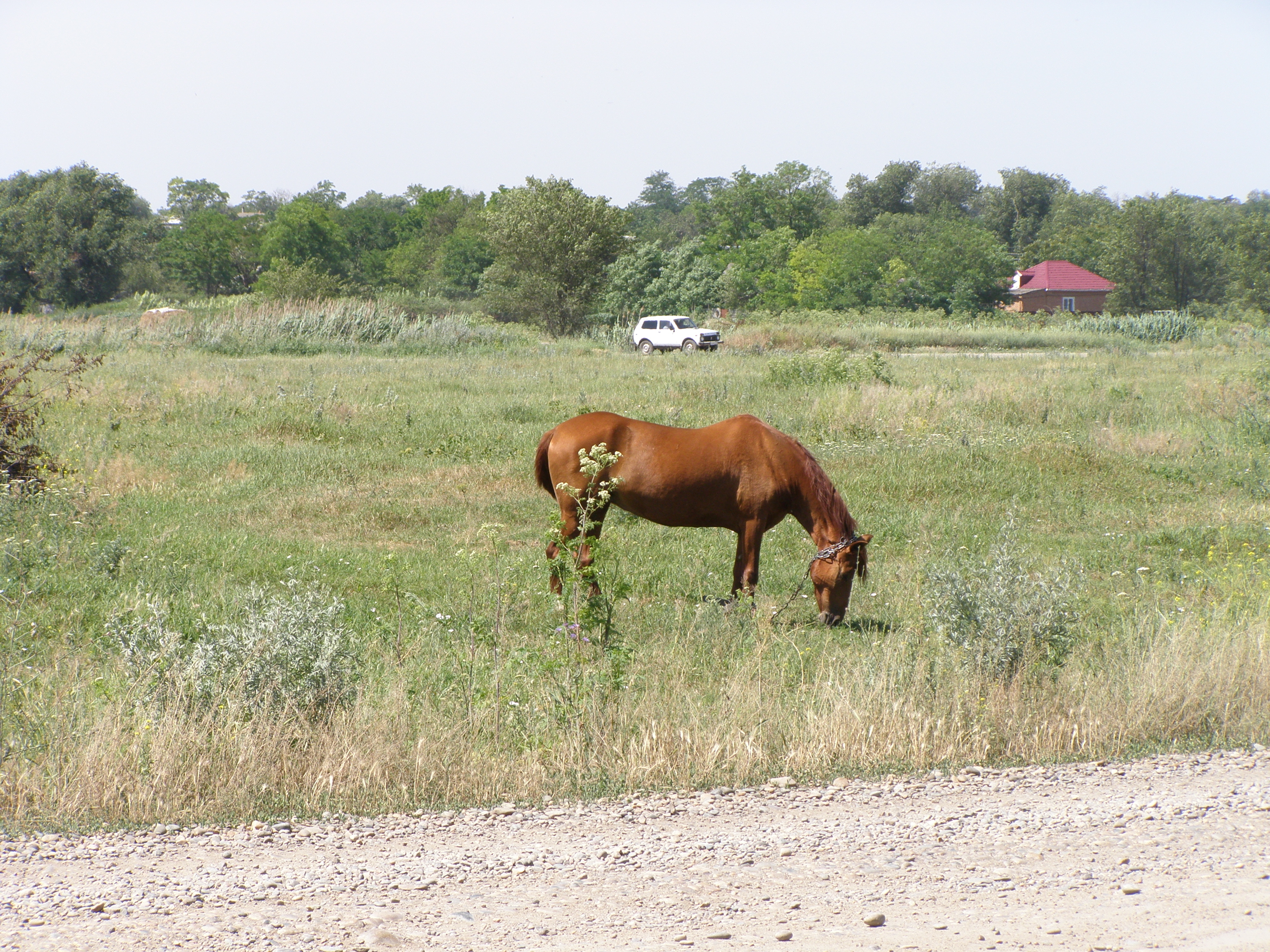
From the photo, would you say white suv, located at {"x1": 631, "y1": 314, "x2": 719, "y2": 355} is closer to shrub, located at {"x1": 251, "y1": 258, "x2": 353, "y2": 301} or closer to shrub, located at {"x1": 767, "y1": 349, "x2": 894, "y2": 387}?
shrub, located at {"x1": 251, "y1": 258, "x2": 353, "y2": 301}

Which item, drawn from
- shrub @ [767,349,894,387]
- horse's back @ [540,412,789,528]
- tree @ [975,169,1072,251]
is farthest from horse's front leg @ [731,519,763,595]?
tree @ [975,169,1072,251]

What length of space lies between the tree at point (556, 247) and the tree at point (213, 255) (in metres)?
43.1

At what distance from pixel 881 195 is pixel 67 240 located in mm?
79817

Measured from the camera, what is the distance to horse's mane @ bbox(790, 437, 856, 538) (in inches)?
322

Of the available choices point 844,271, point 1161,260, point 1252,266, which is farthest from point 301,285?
point 1252,266

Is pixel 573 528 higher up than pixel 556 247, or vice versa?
pixel 556 247

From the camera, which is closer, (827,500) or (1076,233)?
(827,500)

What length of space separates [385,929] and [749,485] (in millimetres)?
5535

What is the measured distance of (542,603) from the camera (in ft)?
27.5

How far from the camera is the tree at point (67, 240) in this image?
66.4 m

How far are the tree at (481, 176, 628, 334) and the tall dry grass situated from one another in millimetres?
47718

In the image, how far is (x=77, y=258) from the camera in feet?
221

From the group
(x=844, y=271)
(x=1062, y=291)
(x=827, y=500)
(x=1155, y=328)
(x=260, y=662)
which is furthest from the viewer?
(x=1062, y=291)

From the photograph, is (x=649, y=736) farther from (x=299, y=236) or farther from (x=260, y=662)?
(x=299, y=236)
